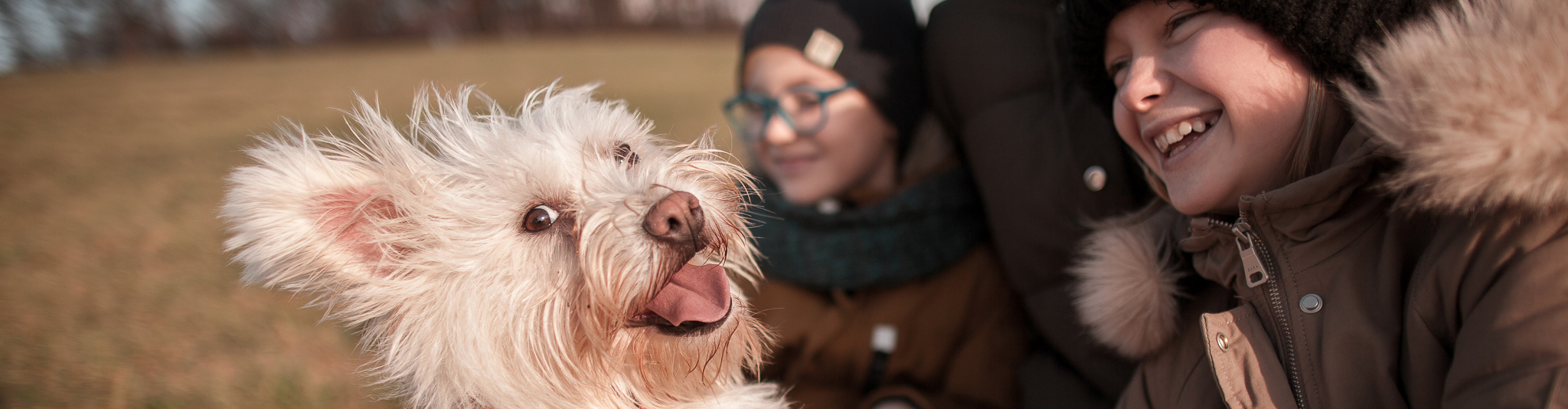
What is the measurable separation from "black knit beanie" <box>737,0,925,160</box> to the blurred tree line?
1.61 feet

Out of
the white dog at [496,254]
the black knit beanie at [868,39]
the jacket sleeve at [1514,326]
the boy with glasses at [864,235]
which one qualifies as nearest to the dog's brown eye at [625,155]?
the white dog at [496,254]

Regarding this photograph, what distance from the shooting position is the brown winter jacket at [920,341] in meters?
2.27

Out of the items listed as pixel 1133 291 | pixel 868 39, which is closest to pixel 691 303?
pixel 1133 291

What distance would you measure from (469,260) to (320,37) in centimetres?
2744

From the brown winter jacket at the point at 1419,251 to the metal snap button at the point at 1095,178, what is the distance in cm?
50

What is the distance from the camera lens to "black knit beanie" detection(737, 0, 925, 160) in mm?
2467

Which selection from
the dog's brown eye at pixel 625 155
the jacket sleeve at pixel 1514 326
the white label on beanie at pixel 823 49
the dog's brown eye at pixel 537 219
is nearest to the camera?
the jacket sleeve at pixel 1514 326

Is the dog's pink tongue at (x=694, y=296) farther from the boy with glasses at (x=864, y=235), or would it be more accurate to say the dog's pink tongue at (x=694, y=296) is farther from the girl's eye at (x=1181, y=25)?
the girl's eye at (x=1181, y=25)

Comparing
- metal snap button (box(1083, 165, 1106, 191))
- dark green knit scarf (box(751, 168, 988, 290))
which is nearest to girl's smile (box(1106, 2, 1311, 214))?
metal snap button (box(1083, 165, 1106, 191))

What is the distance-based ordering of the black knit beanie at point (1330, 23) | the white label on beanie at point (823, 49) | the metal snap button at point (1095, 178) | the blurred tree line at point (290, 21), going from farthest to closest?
the blurred tree line at point (290, 21), the white label on beanie at point (823, 49), the metal snap button at point (1095, 178), the black knit beanie at point (1330, 23)

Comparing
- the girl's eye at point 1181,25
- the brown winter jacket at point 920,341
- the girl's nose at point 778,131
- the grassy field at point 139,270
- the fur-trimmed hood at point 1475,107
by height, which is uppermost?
the grassy field at point 139,270

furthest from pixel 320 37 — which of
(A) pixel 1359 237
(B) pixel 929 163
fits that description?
(A) pixel 1359 237

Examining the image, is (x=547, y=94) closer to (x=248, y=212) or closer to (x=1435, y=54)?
(x=248, y=212)

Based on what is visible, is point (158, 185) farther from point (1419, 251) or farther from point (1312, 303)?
point (1419, 251)
